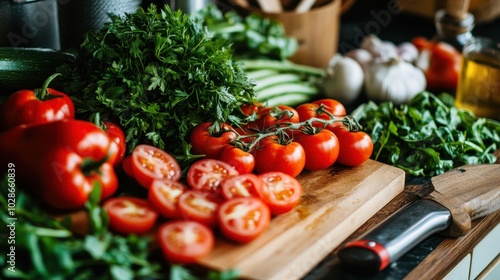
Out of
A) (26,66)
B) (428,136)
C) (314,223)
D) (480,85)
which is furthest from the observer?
(480,85)

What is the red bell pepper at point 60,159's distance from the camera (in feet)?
3.83

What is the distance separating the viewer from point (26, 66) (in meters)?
1.50

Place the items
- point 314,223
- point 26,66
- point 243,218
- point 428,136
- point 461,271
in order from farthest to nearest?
point 428,136 → point 26,66 → point 461,271 → point 314,223 → point 243,218

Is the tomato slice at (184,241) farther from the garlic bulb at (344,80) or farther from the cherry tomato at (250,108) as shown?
the garlic bulb at (344,80)

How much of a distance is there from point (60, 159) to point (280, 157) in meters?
0.46

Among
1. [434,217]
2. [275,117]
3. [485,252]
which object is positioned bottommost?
[485,252]

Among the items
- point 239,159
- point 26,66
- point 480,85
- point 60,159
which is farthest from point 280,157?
point 480,85

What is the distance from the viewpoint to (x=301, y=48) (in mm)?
2287

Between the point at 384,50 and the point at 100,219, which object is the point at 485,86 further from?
the point at 100,219

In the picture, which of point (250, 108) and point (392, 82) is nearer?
point (250, 108)

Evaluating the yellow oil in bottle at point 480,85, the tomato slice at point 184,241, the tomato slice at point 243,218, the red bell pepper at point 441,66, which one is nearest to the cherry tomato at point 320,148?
the tomato slice at point 243,218

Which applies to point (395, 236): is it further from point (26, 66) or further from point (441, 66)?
point (441, 66)

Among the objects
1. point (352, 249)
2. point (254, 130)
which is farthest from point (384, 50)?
point (352, 249)

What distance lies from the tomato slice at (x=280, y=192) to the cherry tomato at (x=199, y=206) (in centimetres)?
10
